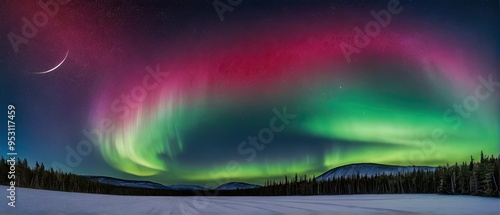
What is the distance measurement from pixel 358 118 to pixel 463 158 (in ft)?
4.40

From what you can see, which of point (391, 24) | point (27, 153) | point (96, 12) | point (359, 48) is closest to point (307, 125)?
point (359, 48)

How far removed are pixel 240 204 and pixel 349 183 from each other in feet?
4.42

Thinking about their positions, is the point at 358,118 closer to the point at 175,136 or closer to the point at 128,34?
the point at 175,136

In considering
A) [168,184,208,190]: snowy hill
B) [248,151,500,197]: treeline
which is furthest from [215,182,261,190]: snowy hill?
[168,184,208,190]: snowy hill

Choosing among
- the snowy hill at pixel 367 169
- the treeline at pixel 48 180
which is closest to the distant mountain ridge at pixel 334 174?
the snowy hill at pixel 367 169

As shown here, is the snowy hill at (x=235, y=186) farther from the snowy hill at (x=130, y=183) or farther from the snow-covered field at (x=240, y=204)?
the snowy hill at (x=130, y=183)

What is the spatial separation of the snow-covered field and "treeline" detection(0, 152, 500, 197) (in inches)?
3.3

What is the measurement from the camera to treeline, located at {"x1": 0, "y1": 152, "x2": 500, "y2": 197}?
7.03 m

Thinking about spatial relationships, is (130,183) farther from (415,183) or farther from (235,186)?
(415,183)

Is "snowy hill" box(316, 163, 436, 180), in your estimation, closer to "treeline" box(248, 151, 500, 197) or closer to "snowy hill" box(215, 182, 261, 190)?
"treeline" box(248, 151, 500, 197)

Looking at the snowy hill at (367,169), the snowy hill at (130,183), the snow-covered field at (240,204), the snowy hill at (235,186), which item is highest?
the snowy hill at (367,169)

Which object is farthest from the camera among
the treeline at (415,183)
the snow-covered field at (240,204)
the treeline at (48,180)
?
the treeline at (415,183)

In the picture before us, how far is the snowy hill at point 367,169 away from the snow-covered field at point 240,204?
0.98 ft

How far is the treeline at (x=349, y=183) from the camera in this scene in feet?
23.1
